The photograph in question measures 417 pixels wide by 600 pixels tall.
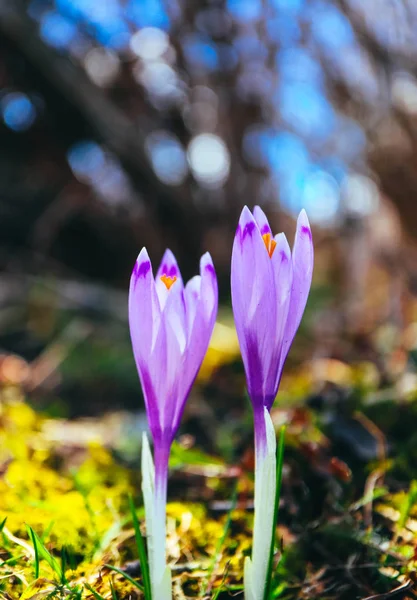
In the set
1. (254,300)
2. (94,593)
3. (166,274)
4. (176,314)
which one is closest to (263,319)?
(254,300)

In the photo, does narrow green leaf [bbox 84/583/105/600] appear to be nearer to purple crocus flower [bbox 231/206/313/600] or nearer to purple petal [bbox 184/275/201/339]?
purple crocus flower [bbox 231/206/313/600]

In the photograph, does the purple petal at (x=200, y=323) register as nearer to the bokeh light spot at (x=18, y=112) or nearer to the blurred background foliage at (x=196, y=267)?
the blurred background foliage at (x=196, y=267)

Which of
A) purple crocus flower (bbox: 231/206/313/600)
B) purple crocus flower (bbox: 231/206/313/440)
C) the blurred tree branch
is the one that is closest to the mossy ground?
purple crocus flower (bbox: 231/206/313/600)

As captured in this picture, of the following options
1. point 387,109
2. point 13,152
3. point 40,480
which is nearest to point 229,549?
point 40,480

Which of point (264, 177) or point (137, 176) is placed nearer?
point (137, 176)

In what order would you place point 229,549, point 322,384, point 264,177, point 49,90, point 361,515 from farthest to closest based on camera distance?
point 264,177, point 49,90, point 322,384, point 361,515, point 229,549

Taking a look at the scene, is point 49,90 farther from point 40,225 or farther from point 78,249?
point 78,249

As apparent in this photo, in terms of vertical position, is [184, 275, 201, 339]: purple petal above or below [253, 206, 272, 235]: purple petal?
below
